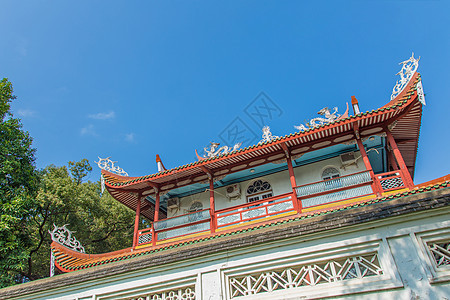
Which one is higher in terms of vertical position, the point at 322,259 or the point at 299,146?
the point at 299,146

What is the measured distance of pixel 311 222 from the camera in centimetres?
369

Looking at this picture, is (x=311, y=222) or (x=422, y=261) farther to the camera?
(x=311, y=222)

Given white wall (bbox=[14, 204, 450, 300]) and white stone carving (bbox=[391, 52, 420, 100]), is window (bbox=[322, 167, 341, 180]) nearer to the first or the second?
white stone carving (bbox=[391, 52, 420, 100])

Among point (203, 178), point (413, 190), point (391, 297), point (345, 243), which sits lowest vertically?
point (391, 297)

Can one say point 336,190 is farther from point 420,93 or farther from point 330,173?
point 420,93

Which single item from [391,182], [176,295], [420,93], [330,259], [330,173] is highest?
[420,93]

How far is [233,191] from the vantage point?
11.4 m

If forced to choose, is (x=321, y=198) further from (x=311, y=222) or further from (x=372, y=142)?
(x=311, y=222)

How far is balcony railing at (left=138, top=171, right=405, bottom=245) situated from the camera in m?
8.39

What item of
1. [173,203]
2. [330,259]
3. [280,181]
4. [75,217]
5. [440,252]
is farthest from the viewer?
[75,217]

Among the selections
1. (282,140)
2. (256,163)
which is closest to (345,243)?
(282,140)

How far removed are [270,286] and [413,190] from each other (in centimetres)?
560

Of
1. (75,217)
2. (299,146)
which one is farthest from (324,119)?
(75,217)

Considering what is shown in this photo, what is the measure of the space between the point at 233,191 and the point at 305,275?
25.9 feet
